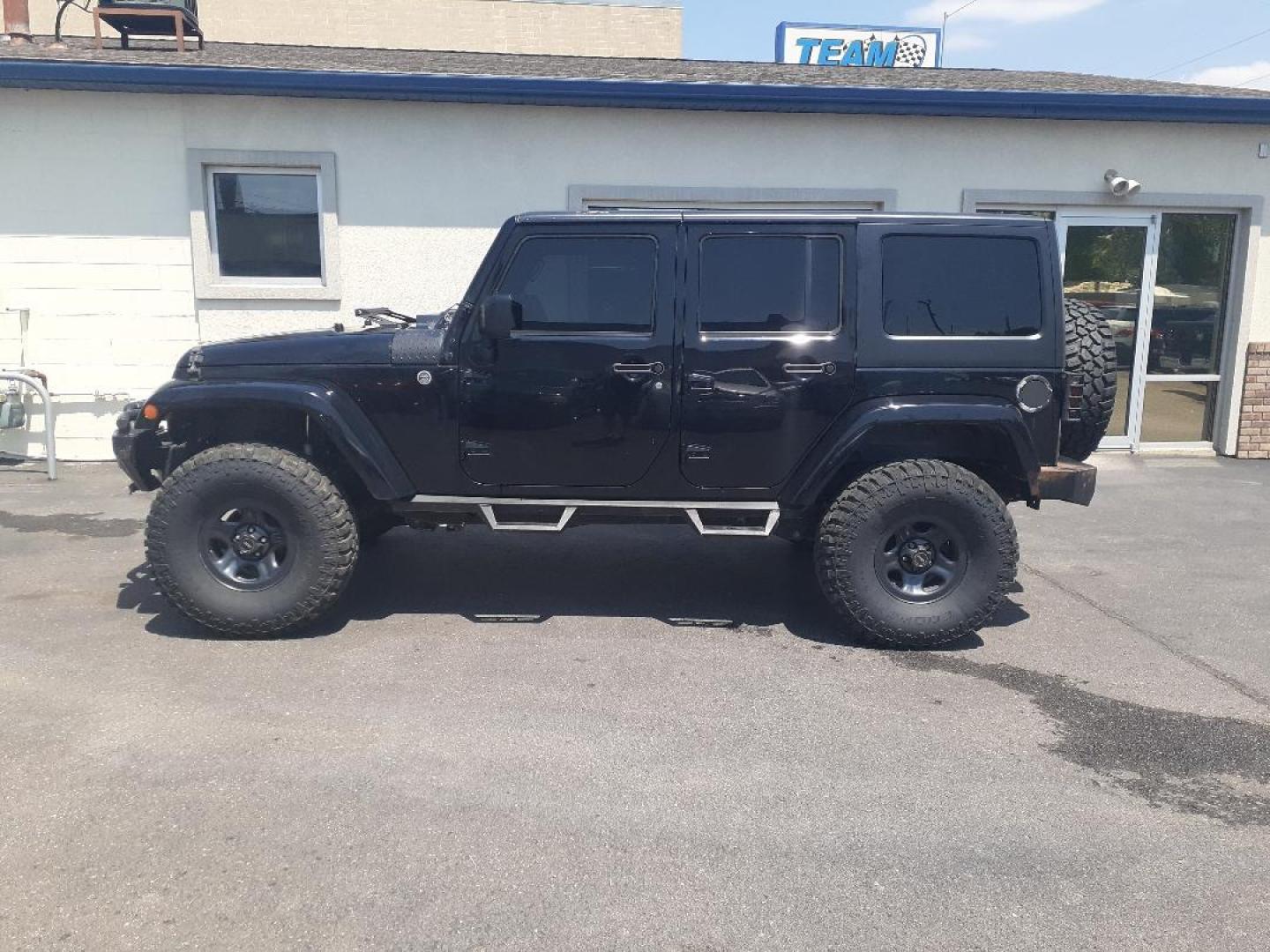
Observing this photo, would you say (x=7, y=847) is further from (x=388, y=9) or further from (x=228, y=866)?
(x=388, y=9)

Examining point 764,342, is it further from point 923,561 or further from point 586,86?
point 586,86

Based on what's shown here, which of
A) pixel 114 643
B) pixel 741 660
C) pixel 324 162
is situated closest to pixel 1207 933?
pixel 741 660

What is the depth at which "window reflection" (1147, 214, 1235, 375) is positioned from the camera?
991 centimetres

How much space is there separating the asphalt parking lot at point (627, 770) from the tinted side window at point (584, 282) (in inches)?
62.3

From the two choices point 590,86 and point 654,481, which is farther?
point 590,86

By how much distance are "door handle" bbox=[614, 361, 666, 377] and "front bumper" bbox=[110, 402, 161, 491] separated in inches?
92.2

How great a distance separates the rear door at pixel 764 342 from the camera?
15.3 ft

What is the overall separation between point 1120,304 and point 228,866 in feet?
32.4

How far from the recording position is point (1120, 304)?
9.98 meters

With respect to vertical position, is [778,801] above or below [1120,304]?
below

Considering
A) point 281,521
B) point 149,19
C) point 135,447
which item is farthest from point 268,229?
point 281,521

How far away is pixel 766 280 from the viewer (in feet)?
15.5

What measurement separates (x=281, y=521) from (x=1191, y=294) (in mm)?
9410

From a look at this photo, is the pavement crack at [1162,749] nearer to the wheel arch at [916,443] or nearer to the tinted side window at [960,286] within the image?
the wheel arch at [916,443]
